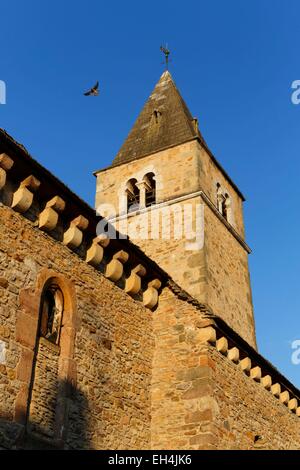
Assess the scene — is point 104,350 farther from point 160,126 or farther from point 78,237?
point 160,126

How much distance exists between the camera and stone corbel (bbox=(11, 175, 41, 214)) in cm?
728

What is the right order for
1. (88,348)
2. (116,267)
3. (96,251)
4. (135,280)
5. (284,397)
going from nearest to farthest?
(88,348), (96,251), (116,267), (135,280), (284,397)

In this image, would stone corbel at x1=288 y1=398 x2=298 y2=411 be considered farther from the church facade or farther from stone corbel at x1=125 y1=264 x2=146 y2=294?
stone corbel at x1=125 y1=264 x2=146 y2=294

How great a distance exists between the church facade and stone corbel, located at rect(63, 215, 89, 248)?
0.02 meters

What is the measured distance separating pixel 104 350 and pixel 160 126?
1187cm

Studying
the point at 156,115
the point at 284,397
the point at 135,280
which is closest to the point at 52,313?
the point at 135,280

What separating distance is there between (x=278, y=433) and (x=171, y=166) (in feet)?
26.8

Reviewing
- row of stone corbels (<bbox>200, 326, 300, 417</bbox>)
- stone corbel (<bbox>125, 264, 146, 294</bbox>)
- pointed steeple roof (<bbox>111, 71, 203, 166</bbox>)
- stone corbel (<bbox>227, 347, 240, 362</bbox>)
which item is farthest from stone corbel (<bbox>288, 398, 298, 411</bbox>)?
pointed steeple roof (<bbox>111, 71, 203, 166</bbox>)

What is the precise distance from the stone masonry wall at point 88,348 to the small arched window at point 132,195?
298 inches

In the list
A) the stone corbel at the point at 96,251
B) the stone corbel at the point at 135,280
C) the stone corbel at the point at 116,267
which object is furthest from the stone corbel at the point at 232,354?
the stone corbel at the point at 96,251

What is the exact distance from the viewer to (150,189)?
55.7 feet

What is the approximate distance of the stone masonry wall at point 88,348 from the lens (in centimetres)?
668

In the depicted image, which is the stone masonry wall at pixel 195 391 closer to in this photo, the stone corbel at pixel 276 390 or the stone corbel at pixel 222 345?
the stone corbel at pixel 222 345
